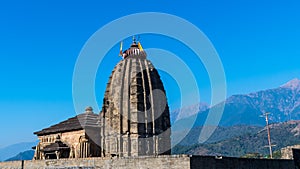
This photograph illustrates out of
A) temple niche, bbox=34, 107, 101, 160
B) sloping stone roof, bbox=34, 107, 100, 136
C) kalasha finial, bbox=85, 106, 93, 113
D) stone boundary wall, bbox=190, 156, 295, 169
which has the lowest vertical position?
stone boundary wall, bbox=190, 156, 295, 169

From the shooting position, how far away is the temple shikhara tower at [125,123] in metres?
32.8

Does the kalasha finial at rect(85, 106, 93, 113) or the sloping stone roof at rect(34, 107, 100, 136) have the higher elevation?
the kalasha finial at rect(85, 106, 93, 113)

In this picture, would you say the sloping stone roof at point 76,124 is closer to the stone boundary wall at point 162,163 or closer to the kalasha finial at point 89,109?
the kalasha finial at point 89,109

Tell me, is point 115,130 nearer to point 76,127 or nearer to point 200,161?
point 76,127

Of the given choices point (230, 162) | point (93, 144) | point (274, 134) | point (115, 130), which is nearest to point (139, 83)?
point (115, 130)

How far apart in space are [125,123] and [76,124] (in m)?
6.83

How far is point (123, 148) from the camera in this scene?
107 ft

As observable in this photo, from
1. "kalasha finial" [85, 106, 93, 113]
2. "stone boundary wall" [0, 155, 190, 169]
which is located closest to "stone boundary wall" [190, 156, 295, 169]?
"stone boundary wall" [0, 155, 190, 169]

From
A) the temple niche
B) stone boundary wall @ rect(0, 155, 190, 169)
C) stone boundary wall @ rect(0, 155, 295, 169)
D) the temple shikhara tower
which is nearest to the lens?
stone boundary wall @ rect(0, 155, 295, 169)

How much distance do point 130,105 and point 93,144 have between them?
20.4 feet

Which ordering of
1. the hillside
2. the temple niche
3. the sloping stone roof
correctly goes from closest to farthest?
the temple niche < the sloping stone roof < the hillside

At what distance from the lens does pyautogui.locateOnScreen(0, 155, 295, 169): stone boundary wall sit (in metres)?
20.3

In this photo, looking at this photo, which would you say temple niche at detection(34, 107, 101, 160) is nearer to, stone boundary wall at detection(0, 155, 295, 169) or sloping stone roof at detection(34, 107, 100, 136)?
sloping stone roof at detection(34, 107, 100, 136)

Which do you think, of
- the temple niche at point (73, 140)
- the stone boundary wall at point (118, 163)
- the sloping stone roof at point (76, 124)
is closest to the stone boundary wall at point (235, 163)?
the stone boundary wall at point (118, 163)
